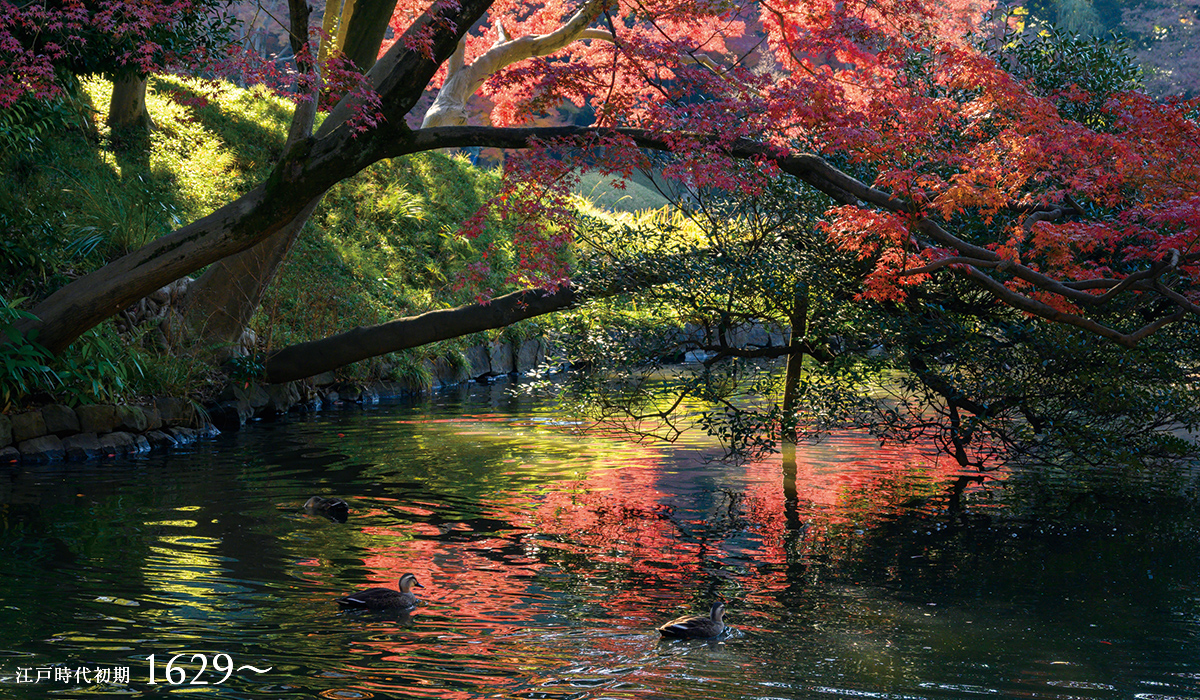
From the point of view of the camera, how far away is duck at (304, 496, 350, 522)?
312 inches

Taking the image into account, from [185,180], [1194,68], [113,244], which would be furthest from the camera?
[1194,68]

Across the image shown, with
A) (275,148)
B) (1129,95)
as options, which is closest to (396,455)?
(1129,95)

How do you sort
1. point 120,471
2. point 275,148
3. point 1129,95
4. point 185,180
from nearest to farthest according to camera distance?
1. point 1129,95
2. point 120,471
3. point 185,180
4. point 275,148

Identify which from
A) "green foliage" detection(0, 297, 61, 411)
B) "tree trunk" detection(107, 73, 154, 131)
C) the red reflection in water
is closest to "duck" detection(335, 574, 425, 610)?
the red reflection in water

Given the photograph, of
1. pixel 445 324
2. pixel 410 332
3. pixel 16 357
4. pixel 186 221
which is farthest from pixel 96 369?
pixel 186 221

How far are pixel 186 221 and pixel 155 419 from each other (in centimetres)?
500

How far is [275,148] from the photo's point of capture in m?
19.1

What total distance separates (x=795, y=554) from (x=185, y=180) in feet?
44.2

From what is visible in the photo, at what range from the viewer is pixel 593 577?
641cm

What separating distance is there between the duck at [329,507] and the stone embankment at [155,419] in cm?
355

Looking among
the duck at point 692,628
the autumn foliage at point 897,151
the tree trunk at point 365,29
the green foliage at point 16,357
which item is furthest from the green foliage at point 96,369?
the duck at point 692,628

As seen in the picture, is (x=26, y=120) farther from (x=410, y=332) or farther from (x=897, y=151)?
(x=897, y=151)

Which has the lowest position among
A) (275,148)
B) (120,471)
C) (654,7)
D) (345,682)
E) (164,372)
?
(345,682)

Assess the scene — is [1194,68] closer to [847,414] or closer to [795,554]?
[847,414]
